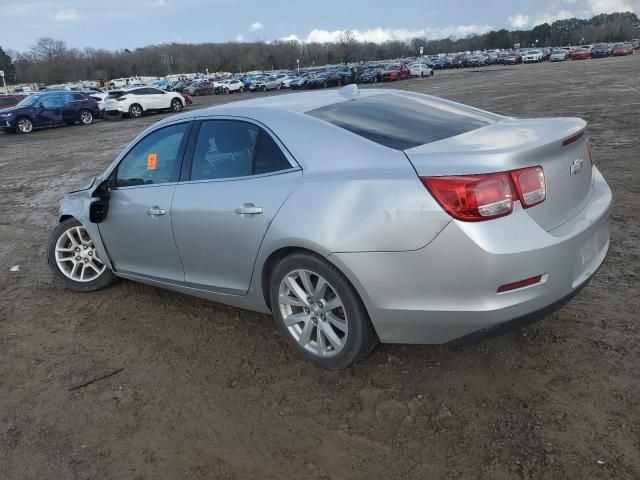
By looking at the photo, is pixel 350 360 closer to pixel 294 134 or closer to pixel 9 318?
→ pixel 294 134

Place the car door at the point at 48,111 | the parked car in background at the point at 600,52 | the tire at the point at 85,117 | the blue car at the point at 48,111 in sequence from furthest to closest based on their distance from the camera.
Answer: the parked car in background at the point at 600,52 → the tire at the point at 85,117 → the car door at the point at 48,111 → the blue car at the point at 48,111

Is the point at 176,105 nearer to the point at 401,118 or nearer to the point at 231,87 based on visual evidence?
the point at 231,87

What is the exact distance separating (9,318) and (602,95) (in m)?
20.2

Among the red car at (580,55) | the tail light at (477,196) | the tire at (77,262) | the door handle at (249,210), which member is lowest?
the tire at (77,262)

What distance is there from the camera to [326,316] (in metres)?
3.22

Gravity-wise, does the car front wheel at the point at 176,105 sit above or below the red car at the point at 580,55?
below

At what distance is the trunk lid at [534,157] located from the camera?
2.69 metres

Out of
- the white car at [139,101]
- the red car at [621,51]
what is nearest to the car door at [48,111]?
the white car at [139,101]

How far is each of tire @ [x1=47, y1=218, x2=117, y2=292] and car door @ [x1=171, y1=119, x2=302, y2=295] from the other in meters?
1.38

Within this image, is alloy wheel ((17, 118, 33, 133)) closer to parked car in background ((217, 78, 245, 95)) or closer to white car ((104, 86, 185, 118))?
white car ((104, 86, 185, 118))

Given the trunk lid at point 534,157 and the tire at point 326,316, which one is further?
the tire at point 326,316

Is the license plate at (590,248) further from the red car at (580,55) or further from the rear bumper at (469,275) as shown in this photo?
the red car at (580,55)

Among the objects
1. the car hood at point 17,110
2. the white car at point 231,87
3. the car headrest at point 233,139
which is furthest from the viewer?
the white car at point 231,87

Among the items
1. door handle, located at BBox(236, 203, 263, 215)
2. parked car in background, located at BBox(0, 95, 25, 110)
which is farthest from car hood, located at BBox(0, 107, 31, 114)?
door handle, located at BBox(236, 203, 263, 215)
